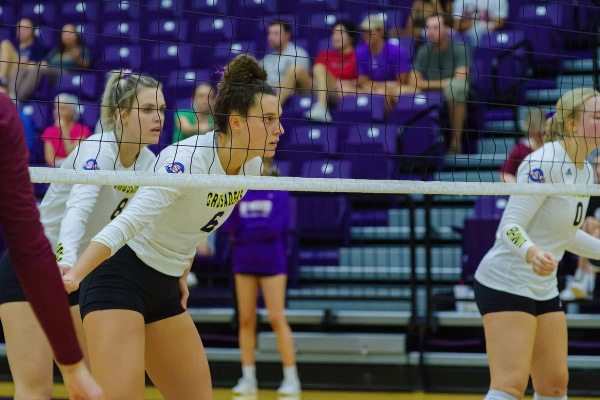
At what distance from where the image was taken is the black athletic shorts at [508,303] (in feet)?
14.4

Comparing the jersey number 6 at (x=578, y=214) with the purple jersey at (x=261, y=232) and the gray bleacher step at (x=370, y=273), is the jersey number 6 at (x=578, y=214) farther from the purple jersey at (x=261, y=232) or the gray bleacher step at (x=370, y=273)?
the gray bleacher step at (x=370, y=273)

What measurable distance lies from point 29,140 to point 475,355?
4.66 metres

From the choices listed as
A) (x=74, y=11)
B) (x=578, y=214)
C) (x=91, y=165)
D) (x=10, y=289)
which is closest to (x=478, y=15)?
(x=74, y=11)

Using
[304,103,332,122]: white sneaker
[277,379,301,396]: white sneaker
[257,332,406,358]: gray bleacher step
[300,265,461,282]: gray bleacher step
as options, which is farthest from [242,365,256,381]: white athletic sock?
[304,103,332,122]: white sneaker

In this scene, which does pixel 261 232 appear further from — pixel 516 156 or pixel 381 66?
pixel 381 66

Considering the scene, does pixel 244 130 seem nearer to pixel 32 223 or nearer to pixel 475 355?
pixel 32 223

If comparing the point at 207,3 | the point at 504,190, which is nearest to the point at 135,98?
the point at 504,190

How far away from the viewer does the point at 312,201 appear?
26.9ft

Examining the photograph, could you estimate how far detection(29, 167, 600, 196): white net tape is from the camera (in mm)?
3488

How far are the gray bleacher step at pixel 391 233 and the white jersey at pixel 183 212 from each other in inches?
178

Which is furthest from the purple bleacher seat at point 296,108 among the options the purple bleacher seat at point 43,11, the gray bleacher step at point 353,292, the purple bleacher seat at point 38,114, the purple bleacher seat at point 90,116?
the purple bleacher seat at point 43,11

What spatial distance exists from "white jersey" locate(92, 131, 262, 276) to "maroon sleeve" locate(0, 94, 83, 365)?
129 centimetres

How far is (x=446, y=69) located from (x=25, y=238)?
722 cm

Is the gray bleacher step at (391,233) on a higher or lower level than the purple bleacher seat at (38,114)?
lower
